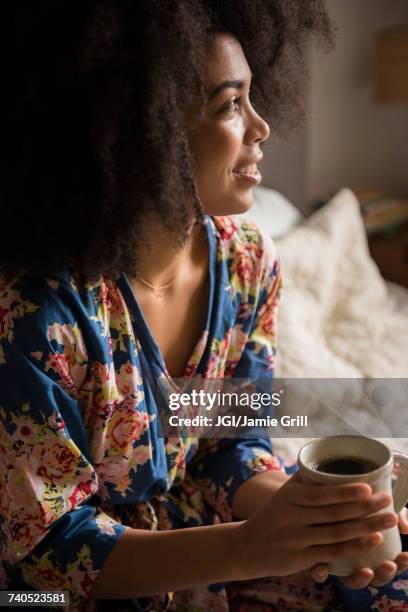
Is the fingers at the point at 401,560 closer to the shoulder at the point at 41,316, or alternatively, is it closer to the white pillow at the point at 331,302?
the shoulder at the point at 41,316

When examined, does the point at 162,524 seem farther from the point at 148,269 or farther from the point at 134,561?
the point at 148,269

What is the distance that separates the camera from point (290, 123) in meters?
1.09

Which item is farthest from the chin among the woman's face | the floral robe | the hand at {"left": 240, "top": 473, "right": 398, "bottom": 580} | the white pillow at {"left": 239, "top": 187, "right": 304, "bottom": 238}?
the white pillow at {"left": 239, "top": 187, "right": 304, "bottom": 238}

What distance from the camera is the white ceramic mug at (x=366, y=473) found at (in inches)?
25.8

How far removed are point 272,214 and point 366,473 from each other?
113cm

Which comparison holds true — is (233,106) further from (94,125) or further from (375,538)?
(375,538)

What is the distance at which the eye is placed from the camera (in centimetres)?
82

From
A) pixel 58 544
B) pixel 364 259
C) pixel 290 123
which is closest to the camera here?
pixel 58 544

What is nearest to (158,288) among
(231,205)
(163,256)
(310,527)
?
(163,256)

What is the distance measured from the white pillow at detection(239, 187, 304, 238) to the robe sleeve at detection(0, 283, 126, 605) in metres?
0.94

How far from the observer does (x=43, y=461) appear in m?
0.76

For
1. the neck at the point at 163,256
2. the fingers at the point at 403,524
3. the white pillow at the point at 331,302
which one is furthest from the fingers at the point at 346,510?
the white pillow at the point at 331,302

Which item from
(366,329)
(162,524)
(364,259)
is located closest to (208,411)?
(162,524)

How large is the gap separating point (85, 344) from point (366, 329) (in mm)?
986
